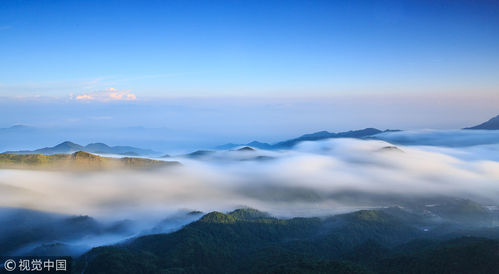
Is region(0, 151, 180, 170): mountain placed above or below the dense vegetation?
above

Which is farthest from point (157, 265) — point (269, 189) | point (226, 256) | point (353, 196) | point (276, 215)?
point (353, 196)

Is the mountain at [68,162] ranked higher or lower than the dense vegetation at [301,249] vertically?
higher

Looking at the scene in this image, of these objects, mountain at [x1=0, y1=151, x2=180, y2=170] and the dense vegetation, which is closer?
the dense vegetation

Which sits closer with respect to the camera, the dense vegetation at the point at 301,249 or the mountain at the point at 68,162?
the dense vegetation at the point at 301,249

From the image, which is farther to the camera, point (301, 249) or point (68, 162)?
point (68, 162)

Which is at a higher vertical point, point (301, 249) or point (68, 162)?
point (68, 162)
